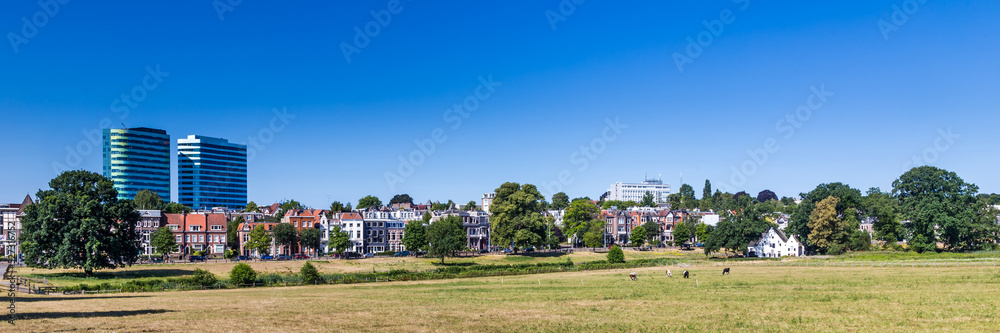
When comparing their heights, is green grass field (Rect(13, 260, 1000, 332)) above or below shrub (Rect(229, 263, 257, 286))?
above

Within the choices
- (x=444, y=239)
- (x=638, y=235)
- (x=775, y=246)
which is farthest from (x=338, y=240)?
(x=775, y=246)

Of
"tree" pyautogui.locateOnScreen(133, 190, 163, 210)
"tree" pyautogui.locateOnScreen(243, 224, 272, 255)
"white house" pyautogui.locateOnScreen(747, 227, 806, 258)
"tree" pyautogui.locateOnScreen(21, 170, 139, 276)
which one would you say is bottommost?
"white house" pyautogui.locateOnScreen(747, 227, 806, 258)

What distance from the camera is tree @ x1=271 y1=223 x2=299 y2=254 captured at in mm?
116562

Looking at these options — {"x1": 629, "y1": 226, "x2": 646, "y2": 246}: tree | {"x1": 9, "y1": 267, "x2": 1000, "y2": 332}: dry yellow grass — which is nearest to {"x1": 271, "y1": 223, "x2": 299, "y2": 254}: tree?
{"x1": 629, "y1": 226, "x2": 646, "y2": 246}: tree

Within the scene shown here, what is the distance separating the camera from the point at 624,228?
571 ft

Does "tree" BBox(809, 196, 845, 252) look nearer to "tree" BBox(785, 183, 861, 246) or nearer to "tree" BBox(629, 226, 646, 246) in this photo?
"tree" BBox(785, 183, 861, 246)

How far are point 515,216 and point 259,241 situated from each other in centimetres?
4698

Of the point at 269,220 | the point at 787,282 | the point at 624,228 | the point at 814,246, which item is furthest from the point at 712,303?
the point at 624,228

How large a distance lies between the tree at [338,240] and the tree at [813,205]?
81422 mm

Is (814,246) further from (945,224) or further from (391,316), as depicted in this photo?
(391,316)

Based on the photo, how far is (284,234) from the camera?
116812 mm

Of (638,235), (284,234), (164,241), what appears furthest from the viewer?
(638,235)

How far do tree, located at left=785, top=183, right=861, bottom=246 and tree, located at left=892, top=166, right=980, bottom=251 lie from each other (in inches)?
317

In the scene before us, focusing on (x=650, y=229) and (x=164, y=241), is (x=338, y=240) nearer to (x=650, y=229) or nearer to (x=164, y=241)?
(x=164, y=241)
